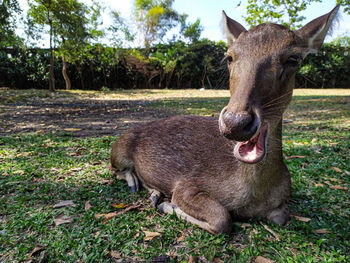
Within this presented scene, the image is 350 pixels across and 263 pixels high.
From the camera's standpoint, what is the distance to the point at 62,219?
8.34 ft

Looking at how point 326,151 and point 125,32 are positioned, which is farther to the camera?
point 125,32

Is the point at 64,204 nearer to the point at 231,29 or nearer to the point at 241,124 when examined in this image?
the point at 241,124

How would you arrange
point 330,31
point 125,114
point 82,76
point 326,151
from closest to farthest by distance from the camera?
point 330,31 → point 326,151 → point 125,114 → point 82,76

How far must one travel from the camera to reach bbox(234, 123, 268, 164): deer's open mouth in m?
1.86

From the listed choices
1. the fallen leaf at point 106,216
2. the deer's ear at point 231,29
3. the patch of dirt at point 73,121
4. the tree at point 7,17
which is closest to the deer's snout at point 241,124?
the deer's ear at point 231,29

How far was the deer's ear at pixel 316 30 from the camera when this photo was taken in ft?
7.00

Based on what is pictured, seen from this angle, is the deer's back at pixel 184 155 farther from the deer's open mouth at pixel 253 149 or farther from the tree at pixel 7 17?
the tree at pixel 7 17

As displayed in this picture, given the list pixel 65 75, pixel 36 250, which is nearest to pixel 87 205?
pixel 36 250

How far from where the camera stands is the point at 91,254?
206cm

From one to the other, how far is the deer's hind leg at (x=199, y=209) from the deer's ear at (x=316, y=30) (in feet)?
4.88

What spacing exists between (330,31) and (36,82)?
66.2 feet

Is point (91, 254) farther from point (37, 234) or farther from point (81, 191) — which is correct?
point (81, 191)

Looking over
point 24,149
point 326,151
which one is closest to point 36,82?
point 24,149

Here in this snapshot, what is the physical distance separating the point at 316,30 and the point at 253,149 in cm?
110
